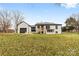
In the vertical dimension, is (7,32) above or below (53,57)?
above

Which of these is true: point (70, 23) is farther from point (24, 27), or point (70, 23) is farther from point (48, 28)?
point (24, 27)

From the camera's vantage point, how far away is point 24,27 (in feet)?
8.18

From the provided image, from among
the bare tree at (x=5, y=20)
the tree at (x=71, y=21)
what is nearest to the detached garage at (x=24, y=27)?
the bare tree at (x=5, y=20)

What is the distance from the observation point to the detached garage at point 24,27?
2.49 meters

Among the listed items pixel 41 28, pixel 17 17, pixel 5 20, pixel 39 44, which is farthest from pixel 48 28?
pixel 5 20

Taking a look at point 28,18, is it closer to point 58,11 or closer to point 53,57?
point 58,11

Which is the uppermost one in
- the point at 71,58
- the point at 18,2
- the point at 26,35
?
the point at 18,2

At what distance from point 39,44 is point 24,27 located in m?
0.23

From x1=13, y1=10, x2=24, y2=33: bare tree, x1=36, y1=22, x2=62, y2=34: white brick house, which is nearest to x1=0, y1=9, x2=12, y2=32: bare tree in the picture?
x1=13, y1=10, x2=24, y2=33: bare tree

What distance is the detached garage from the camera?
2494mm

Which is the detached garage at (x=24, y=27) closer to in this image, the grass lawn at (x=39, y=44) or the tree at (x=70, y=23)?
the grass lawn at (x=39, y=44)

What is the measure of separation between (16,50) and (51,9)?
551mm

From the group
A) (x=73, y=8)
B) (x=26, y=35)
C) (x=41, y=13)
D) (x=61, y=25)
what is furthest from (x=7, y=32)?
(x=73, y=8)

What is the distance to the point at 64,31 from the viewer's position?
2.51 m
